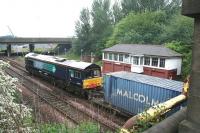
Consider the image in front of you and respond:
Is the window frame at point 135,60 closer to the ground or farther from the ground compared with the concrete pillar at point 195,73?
closer to the ground

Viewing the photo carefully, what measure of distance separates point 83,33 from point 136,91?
145ft

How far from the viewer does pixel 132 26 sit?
51156 millimetres

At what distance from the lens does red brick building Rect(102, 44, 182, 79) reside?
30237 mm

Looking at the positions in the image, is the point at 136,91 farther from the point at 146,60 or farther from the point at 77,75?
the point at 146,60

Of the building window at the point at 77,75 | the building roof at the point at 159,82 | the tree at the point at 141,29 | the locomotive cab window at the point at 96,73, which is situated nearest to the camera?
the building roof at the point at 159,82

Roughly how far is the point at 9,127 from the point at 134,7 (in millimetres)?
63595

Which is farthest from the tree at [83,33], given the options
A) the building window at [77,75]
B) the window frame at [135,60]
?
the building window at [77,75]

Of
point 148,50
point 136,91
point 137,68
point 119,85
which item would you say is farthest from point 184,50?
point 136,91

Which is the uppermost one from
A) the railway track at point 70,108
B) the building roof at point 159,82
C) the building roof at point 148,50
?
the building roof at point 148,50

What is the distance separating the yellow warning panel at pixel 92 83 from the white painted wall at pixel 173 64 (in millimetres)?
9414

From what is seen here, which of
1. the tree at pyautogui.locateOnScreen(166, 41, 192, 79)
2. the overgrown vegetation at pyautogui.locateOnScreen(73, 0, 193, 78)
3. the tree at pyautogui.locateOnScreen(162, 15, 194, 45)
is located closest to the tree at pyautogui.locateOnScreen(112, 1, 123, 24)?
the overgrown vegetation at pyautogui.locateOnScreen(73, 0, 193, 78)

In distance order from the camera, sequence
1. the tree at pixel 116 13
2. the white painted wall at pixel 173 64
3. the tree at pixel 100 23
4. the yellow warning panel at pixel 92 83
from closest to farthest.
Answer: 1. the yellow warning panel at pixel 92 83
2. the white painted wall at pixel 173 64
3. the tree at pixel 100 23
4. the tree at pixel 116 13

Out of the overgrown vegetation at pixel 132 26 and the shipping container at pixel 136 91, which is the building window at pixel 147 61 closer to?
the overgrown vegetation at pixel 132 26

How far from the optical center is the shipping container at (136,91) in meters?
15.9
